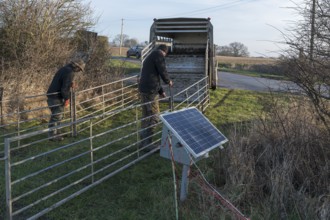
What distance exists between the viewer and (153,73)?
24.4ft

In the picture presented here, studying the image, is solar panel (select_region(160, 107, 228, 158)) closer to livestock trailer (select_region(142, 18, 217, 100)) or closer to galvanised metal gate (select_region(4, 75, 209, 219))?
galvanised metal gate (select_region(4, 75, 209, 219))

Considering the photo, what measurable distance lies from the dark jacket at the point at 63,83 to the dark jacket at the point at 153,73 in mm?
1785

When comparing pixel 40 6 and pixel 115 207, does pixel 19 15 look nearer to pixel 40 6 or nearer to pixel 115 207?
pixel 40 6

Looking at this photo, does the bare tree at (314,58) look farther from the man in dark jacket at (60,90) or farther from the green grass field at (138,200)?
the man in dark jacket at (60,90)

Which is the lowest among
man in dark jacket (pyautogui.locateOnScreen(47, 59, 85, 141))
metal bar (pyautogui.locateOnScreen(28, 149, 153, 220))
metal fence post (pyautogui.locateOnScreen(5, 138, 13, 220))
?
metal bar (pyautogui.locateOnScreen(28, 149, 153, 220))

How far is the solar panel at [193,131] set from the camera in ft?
14.6

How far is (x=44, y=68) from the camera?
12.8m

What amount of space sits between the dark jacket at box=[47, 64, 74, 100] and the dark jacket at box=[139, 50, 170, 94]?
5.86ft

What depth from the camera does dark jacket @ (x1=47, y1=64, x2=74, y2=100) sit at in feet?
27.1

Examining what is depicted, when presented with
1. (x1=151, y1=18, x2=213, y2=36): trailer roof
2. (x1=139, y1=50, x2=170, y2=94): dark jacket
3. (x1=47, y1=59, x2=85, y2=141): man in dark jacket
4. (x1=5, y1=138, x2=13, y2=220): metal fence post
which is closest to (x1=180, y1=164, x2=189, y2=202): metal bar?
(x1=5, y1=138, x2=13, y2=220): metal fence post

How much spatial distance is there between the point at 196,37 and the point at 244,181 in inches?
480

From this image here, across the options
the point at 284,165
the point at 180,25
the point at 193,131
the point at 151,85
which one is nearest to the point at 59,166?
the point at 151,85

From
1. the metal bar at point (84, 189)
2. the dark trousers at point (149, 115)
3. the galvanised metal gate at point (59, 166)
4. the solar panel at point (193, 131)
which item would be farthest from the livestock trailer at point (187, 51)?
the solar panel at point (193, 131)

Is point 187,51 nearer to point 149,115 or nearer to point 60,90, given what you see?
point 60,90
